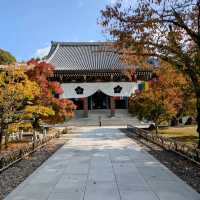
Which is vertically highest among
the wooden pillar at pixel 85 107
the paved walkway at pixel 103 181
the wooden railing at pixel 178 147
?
the wooden pillar at pixel 85 107

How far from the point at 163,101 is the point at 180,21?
1258 cm

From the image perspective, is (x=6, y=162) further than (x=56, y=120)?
No

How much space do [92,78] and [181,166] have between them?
111 ft

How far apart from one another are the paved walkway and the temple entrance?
34.8 metres

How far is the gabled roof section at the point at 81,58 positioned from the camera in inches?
1670

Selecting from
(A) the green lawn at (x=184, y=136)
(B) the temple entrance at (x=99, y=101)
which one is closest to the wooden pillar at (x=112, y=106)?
(B) the temple entrance at (x=99, y=101)

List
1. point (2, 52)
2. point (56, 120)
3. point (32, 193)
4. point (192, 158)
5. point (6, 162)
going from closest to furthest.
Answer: point (32, 193) → point (6, 162) → point (192, 158) → point (56, 120) → point (2, 52)

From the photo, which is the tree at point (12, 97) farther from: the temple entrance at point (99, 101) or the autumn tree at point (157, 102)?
the temple entrance at point (99, 101)

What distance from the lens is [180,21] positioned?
41.4 ft

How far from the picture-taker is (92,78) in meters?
44.2

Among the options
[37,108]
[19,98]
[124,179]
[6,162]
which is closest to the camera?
[124,179]

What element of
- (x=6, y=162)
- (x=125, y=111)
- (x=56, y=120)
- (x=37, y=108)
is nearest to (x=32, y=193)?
(x=6, y=162)

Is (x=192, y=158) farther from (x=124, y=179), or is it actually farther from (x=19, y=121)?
(x=19, y=121)

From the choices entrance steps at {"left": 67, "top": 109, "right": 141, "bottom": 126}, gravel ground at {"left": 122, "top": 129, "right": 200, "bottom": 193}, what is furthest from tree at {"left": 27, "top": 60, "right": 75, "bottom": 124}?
entrance steps at {"left": 67, "top": 109, "right": 141, "bottom": 126}
